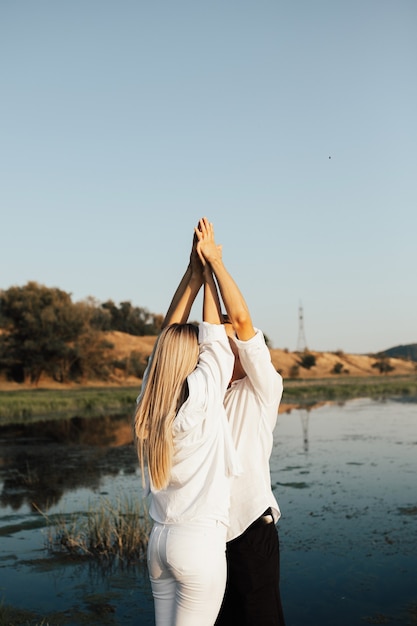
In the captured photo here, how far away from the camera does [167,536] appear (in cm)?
228

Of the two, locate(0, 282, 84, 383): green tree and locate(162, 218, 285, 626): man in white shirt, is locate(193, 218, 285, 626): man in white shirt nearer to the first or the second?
locate(162, 218, 285, 626): man in white shirt

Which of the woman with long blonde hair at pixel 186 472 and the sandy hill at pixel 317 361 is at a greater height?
the sandy hill at pixel 317 361

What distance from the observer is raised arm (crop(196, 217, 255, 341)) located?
98.4 inches

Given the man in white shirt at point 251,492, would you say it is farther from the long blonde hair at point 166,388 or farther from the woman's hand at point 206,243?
the long blonde hair at point 166,388

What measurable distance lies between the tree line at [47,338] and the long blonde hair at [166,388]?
3902cm

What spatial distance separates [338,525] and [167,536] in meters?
6.97

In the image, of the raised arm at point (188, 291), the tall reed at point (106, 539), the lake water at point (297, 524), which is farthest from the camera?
the tall reed at point (106, 539)

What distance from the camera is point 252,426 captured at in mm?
2596

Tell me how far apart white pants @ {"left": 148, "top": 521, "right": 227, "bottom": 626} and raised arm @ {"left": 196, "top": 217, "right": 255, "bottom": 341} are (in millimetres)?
695

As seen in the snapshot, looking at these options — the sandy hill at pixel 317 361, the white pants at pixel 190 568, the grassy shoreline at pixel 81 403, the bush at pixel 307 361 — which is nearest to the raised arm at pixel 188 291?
the white pants at pixel 190 568

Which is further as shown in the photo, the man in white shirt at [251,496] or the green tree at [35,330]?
the green tree at [35,330]

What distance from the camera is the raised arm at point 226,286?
2.50 meters

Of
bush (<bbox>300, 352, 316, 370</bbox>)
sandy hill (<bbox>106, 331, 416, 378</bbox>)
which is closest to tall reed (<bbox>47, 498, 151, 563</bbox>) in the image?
sandy hill (<bbox>106, 331, 416, 378</bbox>)

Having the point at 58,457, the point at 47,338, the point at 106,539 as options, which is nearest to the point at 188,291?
the point at 106,539
